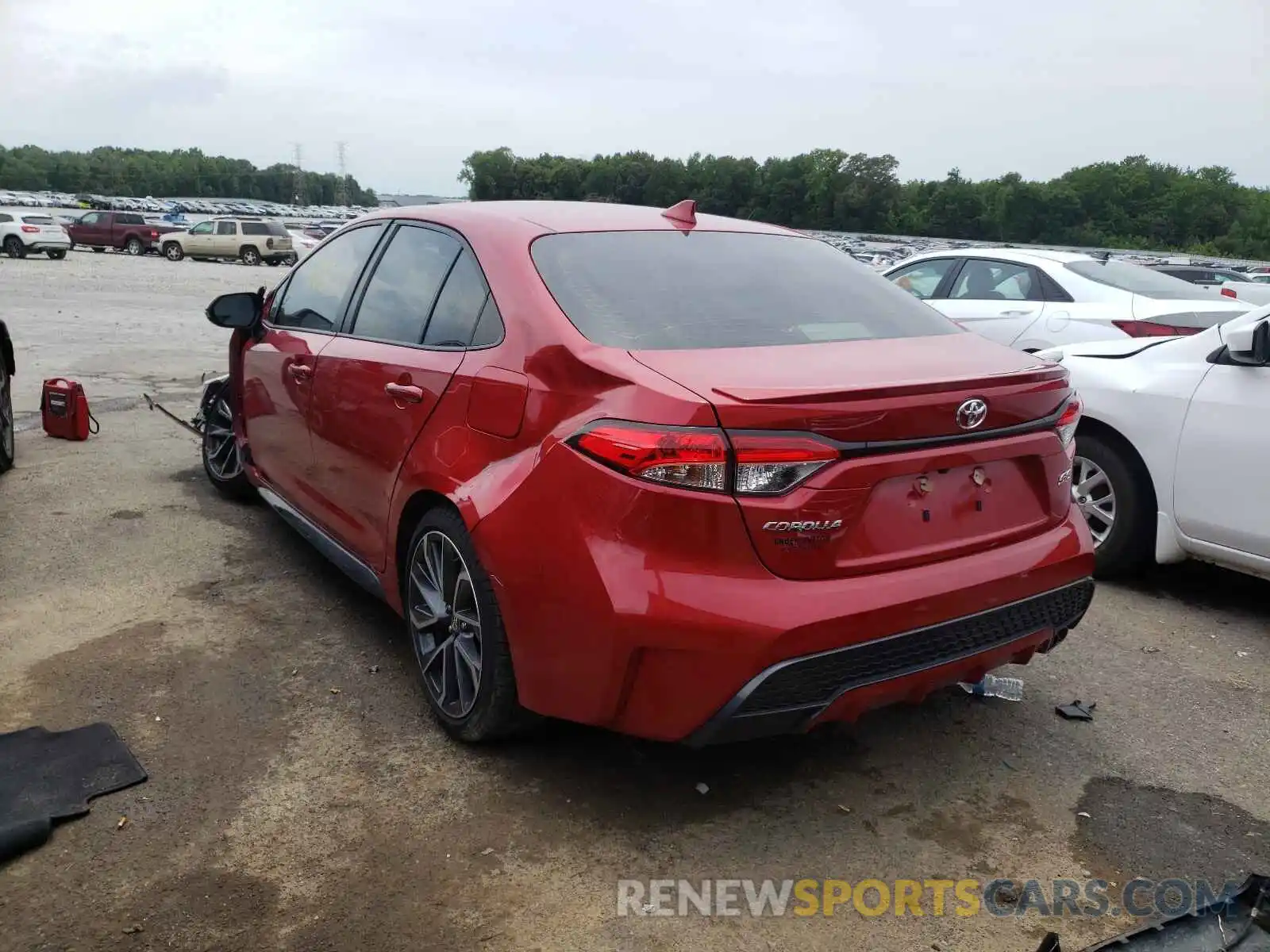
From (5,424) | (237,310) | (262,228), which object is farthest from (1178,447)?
(262,228)

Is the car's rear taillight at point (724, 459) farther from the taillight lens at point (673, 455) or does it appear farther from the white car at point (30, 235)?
the white car at point (30, 235)

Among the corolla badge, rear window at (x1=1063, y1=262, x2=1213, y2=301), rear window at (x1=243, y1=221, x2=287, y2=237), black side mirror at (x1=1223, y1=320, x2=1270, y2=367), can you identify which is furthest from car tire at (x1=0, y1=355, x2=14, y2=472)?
rear window at (x1=243, y1=221, x2=287, y2=237)

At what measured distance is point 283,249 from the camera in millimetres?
35344

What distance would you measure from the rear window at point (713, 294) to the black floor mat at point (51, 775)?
1894 millimetres

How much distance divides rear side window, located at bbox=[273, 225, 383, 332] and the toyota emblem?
2.45 m

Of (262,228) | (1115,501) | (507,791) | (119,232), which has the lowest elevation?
(507,791)

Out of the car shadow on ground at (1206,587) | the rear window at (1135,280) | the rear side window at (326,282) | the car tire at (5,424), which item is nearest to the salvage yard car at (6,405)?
the car tire at (5,424)

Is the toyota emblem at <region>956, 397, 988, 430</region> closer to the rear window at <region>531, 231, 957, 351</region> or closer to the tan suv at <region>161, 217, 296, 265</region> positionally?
the rear window at <region>531, 231, 957, 351</region>

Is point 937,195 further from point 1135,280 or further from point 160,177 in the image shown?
point 160,177

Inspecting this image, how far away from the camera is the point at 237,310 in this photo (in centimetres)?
479

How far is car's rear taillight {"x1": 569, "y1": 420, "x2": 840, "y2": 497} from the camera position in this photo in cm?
241

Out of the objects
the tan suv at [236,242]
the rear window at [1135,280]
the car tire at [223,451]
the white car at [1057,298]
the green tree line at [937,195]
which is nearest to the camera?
the car tire at [223,451]

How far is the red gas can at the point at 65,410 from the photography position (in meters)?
6.79

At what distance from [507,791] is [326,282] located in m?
2.40
